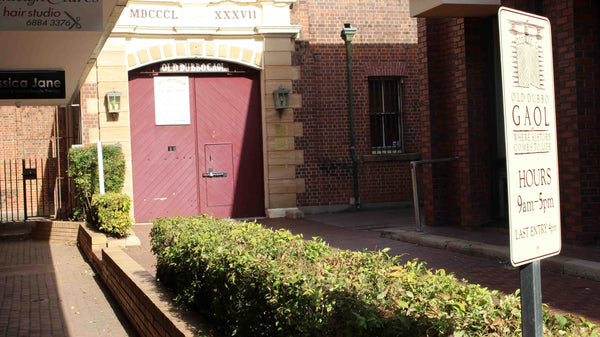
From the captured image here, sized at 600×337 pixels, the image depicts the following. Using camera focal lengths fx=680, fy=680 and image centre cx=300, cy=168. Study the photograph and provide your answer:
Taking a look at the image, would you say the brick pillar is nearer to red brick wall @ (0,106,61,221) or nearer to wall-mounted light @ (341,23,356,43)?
wall-mounted light @ (341,23,356,43)

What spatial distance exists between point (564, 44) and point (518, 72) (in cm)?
810

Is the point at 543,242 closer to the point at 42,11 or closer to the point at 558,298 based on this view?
the point at 558,298

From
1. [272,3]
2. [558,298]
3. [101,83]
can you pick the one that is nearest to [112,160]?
[101,83]

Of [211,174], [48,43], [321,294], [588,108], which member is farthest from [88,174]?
[321,294]

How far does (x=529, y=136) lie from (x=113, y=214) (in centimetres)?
1057

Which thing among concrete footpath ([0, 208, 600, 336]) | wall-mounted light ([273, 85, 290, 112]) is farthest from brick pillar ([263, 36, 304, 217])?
concrete footpath ([0, 208, 600, 336])

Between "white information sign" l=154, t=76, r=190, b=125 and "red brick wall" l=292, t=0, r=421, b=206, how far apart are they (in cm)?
273

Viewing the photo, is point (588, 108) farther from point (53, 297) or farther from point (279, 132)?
point (279, 132)

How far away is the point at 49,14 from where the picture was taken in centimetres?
884

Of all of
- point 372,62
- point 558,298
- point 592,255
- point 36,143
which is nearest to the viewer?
point 558,298

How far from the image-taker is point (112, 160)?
14711 mm

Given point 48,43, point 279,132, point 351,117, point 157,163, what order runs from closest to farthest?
point 48,43, point 157,163, point 279,132, point 351,117

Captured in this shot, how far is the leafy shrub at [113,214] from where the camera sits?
12.1 metres

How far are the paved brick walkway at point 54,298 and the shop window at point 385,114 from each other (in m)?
8.51
